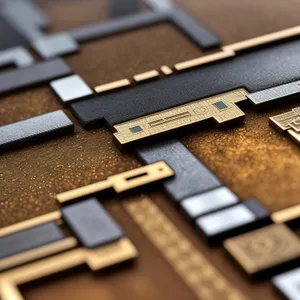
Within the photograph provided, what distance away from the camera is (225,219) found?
114 centimetres

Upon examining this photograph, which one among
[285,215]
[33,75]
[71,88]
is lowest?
[285,215]

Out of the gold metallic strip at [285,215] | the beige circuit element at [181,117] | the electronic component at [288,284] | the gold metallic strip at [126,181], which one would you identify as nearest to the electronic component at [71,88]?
the beige circuit element at [181,117]

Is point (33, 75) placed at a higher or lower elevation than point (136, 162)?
higher

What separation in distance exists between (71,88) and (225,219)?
1.88 feet

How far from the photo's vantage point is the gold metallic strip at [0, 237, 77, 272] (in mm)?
1095

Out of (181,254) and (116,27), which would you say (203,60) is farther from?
(181,254)

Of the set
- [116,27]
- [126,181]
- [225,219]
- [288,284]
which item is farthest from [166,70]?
[288,284]

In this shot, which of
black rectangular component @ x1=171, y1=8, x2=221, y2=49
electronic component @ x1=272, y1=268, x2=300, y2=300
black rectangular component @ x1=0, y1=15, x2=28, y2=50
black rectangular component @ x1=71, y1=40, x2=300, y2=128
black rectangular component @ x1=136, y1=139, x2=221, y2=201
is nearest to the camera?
electronic component @ x1=272, y1=268, x2=300, y2=300

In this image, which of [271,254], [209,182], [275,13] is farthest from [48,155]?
[275,13]

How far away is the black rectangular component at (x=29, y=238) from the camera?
1119 millimetres

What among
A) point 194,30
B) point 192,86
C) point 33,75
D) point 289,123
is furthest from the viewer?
point 194,30

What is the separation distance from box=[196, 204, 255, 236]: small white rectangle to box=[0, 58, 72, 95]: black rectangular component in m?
0.64

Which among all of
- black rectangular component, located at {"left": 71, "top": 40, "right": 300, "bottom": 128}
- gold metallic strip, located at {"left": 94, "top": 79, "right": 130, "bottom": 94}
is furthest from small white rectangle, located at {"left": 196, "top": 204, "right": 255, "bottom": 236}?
gold metallic strip, located at {"left": 94, "top": 79, "right": 130, "bottom": 94}

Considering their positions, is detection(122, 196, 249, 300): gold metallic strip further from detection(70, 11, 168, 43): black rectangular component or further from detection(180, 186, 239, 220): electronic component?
detection(70, 11, 168, 43): black rectangular component
